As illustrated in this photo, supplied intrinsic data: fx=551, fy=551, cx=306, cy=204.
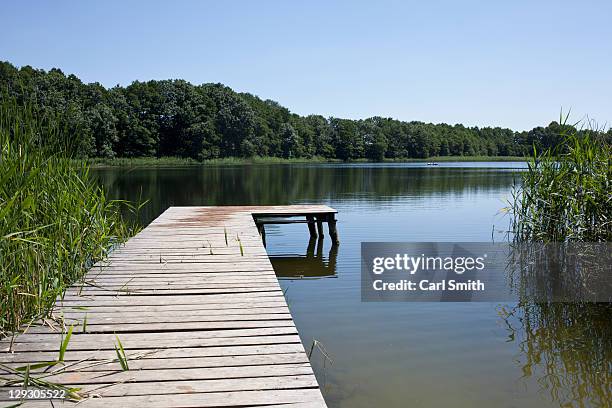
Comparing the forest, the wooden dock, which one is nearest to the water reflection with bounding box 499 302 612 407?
the wooden dock

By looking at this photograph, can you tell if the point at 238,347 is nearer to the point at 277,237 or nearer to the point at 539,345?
the point at 539,345

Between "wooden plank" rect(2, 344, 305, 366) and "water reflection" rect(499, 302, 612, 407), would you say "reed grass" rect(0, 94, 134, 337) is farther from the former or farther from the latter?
"water reflection" rect(499, 302, 612, 407)

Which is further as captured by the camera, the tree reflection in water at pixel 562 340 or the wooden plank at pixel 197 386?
the tree reflection in water at pixel 562 340

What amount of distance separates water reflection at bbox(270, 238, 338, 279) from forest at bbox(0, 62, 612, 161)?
26.9 metres

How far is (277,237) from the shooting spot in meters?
11.4

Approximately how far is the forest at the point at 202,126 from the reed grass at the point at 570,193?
3108 cm

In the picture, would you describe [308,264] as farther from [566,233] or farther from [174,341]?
[174,341]

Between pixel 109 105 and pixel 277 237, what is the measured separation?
47.7m

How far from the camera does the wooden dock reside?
2.40 meters

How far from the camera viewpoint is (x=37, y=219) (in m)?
4.43

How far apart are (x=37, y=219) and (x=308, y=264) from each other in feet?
16.1

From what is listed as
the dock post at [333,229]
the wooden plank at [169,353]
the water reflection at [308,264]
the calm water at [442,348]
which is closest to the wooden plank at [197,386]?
the wooden plank at [169,353]

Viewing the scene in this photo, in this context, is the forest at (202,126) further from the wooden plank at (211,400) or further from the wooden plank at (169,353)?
the wooden plank at (211,400)

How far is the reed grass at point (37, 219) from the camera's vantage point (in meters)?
Answer: 3.41
